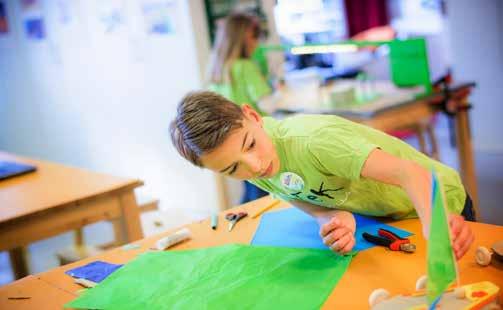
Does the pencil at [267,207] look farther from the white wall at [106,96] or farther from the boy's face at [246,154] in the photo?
the white wall at [106,96]

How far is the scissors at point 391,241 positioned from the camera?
1361mm

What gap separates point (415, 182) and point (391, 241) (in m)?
0.24

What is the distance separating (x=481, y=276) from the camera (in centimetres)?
119

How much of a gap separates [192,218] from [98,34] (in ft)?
6.64

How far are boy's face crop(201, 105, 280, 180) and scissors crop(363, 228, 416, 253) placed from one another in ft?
0.87

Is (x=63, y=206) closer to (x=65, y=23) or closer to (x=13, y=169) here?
(x=13, y=169)

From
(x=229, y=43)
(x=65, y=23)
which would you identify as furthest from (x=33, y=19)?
(x=229, y=43)

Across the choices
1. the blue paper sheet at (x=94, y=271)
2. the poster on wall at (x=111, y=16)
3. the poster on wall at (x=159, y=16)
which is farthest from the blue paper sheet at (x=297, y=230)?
the poster on wall at (x=111, y=16)

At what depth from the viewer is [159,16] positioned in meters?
4.00

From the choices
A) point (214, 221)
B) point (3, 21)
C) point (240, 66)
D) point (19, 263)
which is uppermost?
point (3, 21)

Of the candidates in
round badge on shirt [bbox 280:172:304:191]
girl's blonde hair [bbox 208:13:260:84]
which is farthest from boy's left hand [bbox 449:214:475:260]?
girl's blonde hair [bbox 208:13:260:84]

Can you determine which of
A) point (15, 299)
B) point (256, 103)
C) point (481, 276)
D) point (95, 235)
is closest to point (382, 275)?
point (481, 276)

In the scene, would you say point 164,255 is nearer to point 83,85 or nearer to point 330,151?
point 330,151

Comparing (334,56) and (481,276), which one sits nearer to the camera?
(481,276)
